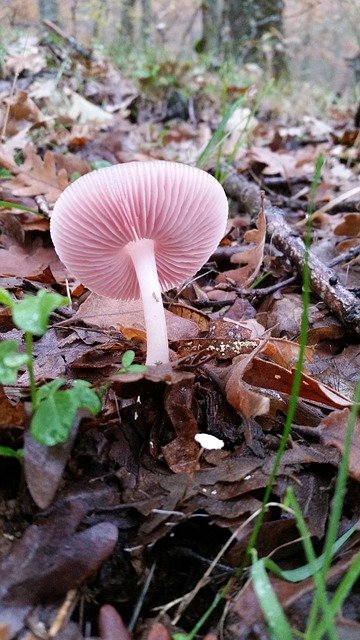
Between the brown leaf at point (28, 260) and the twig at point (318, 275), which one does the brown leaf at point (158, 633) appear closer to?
the twig at point (318, 275)

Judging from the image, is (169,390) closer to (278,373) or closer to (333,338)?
(278,373)

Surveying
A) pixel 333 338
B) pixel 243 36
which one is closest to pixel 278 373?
pixel 333 338

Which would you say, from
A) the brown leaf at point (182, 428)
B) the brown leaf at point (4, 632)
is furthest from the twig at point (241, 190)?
the brown leaf at point (4, 632)

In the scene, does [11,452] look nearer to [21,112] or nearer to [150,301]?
[150,301]

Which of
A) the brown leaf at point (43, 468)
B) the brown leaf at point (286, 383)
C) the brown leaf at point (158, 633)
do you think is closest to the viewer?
the brown leaf at point (158, 633)

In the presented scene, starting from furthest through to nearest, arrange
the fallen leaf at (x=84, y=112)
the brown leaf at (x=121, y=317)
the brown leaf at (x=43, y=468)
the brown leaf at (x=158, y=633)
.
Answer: the fallen leaf at (x=84, y=112) → the brown leaf at (x=121, y=317) → the brown leaf at (x=43, y=468) → the brown leaf at (x=158, y=633)

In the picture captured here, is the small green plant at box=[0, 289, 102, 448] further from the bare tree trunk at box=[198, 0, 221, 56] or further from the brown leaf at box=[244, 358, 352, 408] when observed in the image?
the bare tree trunk at box=[198, 0, 221, 56]

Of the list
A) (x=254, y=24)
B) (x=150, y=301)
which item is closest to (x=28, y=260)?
(x=150, y=301)
